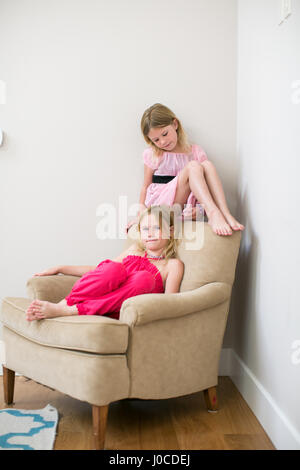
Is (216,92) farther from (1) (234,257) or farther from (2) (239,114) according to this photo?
(1) (234,257)

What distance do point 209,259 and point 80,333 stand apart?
727 millimetres

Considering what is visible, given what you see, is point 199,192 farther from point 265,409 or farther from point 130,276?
point 265,409

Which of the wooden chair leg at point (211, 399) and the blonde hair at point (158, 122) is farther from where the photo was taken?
the blonde hair at point (158, 122)

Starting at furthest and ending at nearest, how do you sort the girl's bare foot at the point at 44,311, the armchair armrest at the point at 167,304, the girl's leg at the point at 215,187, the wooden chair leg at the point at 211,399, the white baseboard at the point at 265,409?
1. the girl's leg at the point at 215,187
2. the wooden chair leg at the point at 211,399
3. the girl's bare foot at the point at 44,311
4. the armchair armrest at the point at 167,304
5. the white baseboard at the point at 265,409

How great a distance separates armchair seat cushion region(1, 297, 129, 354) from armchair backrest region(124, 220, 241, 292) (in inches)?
20.4

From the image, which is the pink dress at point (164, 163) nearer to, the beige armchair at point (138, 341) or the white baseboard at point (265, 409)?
the beige armchair at point (138, 341)

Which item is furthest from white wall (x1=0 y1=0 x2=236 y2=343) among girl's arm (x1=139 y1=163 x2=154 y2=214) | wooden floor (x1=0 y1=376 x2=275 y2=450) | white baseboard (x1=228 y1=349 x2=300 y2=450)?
white baseboard (x1=228 y1=349 x2=300 y2=450)

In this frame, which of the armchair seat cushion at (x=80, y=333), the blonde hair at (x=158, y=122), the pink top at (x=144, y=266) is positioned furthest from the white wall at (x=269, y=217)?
the armchair seat cushion at (x=80, y=333)

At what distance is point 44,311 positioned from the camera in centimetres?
193

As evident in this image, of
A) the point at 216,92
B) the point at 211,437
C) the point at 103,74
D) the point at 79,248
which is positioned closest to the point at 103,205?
the point at 79,248

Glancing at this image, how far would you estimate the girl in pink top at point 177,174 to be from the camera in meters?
2.30

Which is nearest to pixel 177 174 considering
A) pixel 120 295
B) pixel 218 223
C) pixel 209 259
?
pixel 218 223

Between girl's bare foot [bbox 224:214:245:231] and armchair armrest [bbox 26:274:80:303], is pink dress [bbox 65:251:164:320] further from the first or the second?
girl's bare foot [bbox 224:214:245:231]

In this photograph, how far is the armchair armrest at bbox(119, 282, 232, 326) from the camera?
177 cm
